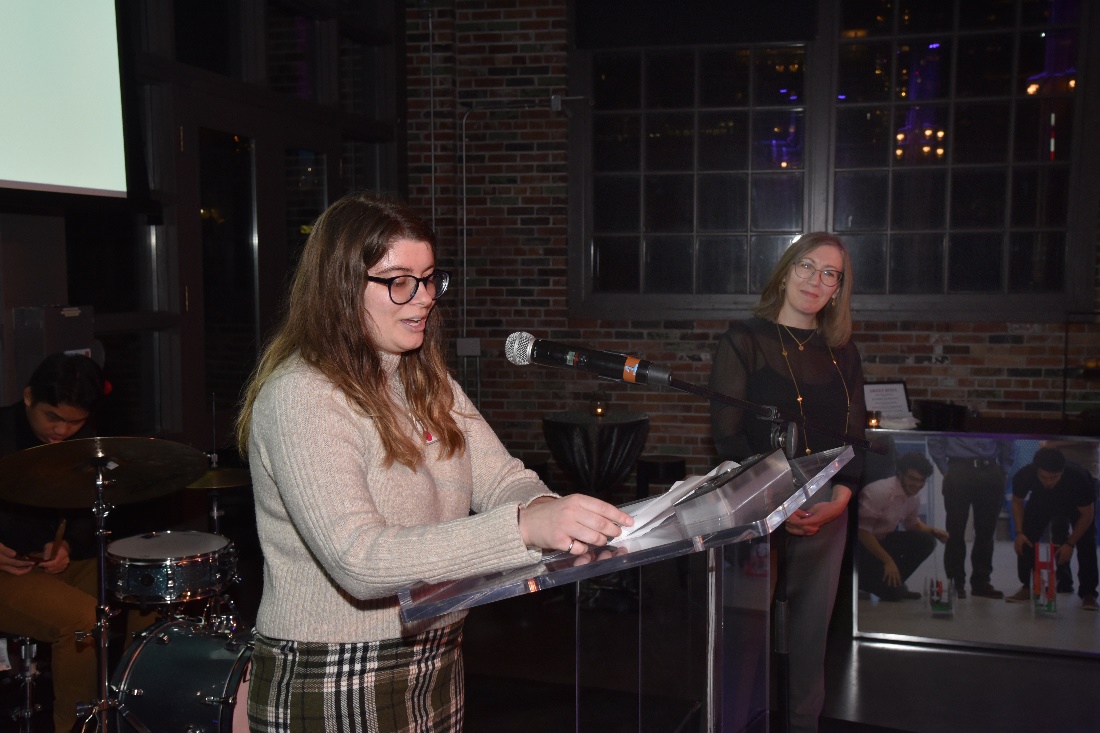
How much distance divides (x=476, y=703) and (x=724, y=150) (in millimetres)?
3769

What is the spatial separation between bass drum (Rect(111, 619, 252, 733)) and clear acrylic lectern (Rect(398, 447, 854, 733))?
0.79 m

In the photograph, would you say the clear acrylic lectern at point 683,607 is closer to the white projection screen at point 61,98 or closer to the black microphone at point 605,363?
the black microphone at point 605,363

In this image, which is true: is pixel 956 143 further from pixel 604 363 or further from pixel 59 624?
pixel 59 624

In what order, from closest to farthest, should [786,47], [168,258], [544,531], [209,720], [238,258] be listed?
[544,531] < [209,720] < [168,258] < [238,258] < [786,47]

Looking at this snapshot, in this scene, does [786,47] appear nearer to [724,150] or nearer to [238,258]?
[724,150]

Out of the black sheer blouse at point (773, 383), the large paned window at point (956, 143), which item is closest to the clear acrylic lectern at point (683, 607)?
the black sheer blouse at point (773, 383)

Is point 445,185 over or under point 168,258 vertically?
over

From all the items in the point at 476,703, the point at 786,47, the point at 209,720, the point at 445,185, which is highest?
the point at 786,47

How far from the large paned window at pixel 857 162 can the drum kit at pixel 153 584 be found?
3657 mm

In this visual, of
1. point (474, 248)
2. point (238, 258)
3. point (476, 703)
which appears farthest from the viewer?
point (474, 248)

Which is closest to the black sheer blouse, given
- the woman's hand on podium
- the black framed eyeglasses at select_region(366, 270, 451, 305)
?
the black framed eyeglasses at select_region(366, 270, 451, 305)

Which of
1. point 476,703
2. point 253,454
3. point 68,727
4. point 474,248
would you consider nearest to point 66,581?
point 68,727

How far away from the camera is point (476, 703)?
3.82 meters

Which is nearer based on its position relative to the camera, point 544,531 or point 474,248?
point 544,531
